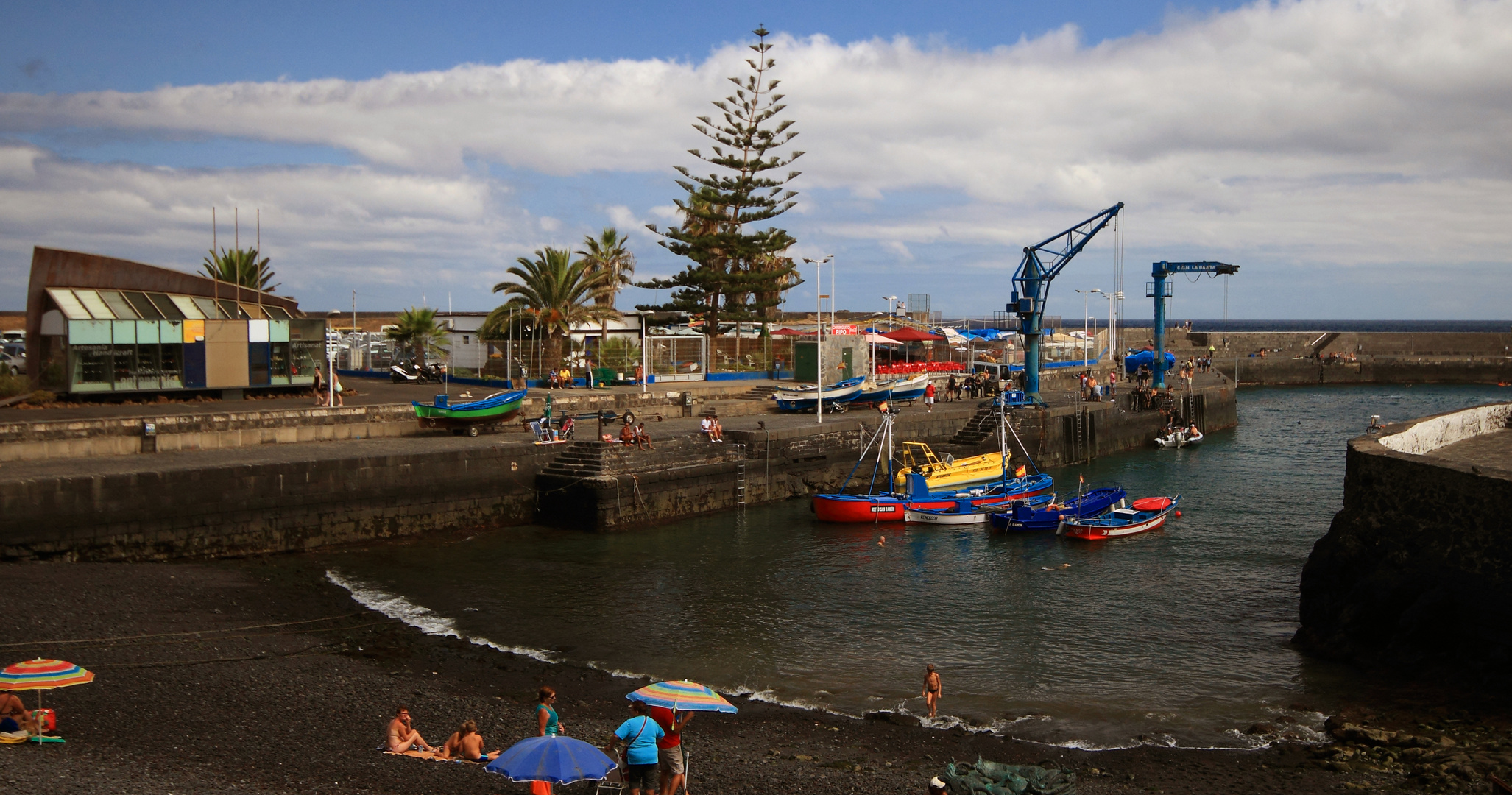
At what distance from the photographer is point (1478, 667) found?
48.6ft

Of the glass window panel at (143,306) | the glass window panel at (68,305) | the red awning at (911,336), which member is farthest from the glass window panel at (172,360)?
the red awning at (911,336)

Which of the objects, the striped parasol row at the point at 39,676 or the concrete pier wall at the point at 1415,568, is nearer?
the striped parasol row at the point at 39,676

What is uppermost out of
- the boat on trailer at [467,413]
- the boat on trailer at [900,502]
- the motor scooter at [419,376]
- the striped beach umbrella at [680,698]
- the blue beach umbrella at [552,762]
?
the motor scooter at [419,376]

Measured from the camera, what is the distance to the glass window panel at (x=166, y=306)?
3247 centimetres

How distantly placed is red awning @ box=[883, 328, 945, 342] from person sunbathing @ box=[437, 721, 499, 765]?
43403mm

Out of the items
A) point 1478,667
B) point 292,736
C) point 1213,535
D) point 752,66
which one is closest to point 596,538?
point 292,736

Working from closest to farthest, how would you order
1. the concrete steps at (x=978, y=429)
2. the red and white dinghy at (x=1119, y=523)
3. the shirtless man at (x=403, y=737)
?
the shirtless man at (x=403, y=737) → the red and white dinghy at (x=1119, y=523) → the concrete steps at (x=978, y=429)

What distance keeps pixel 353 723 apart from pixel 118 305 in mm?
24801

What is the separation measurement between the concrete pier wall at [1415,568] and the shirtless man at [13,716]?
62.3ft

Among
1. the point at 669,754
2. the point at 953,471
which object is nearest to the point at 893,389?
the point at 953,471

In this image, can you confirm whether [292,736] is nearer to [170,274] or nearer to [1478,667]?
[1478,667]

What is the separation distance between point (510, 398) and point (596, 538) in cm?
689

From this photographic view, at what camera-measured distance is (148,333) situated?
30.9m

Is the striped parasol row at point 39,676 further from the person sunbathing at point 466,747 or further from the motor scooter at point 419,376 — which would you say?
the motor scooter at point 419,376
